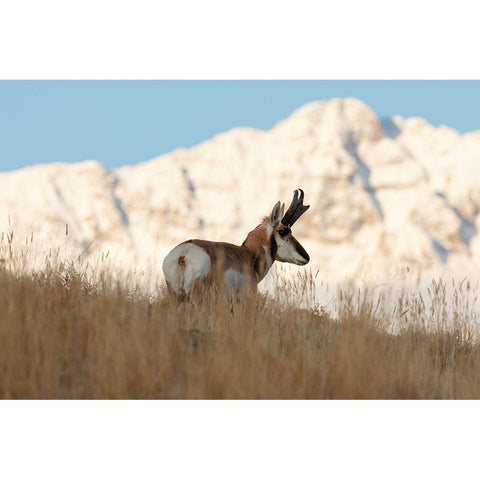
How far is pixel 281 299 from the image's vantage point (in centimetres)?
809

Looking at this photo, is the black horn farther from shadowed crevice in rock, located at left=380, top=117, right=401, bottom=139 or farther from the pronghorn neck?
shadowed crevice in rock, located at left=380, top=117, right=401, bottom=139

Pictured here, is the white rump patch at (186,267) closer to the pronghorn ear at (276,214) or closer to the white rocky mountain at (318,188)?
the pronghorn ear at (276,214)

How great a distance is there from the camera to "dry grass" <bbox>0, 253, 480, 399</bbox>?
5.04m

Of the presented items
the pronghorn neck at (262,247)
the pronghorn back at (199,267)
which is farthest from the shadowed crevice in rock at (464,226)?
the pronghorn back at (199,267)

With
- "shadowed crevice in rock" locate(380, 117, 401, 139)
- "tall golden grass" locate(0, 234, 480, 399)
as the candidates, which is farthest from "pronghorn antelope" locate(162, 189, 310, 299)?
"shadowed crevice in rock" locate(380, 117, 401, 139)

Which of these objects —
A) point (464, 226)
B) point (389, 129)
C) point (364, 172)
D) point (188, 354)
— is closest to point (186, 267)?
point (188, 354)

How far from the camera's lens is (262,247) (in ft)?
31.1

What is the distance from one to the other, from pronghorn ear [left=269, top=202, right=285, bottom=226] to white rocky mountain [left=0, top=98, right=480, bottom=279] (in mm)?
48482

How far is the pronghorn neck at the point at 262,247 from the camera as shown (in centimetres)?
941

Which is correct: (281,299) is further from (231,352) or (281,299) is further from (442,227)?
(442,227)

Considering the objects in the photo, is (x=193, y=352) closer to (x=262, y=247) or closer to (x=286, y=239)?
(x=262, y=247)

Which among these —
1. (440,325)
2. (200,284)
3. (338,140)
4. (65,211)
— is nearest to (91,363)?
(200,284)

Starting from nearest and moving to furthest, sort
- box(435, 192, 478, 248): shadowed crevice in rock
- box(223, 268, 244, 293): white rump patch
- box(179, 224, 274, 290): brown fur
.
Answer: box(179, 224, 274, 290): brown fur, box(223, 268, 244, 293): white rump patch, box(435, 192, 478, 248): shadowed crevice in rock

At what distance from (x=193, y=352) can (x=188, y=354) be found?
276 millimetres
